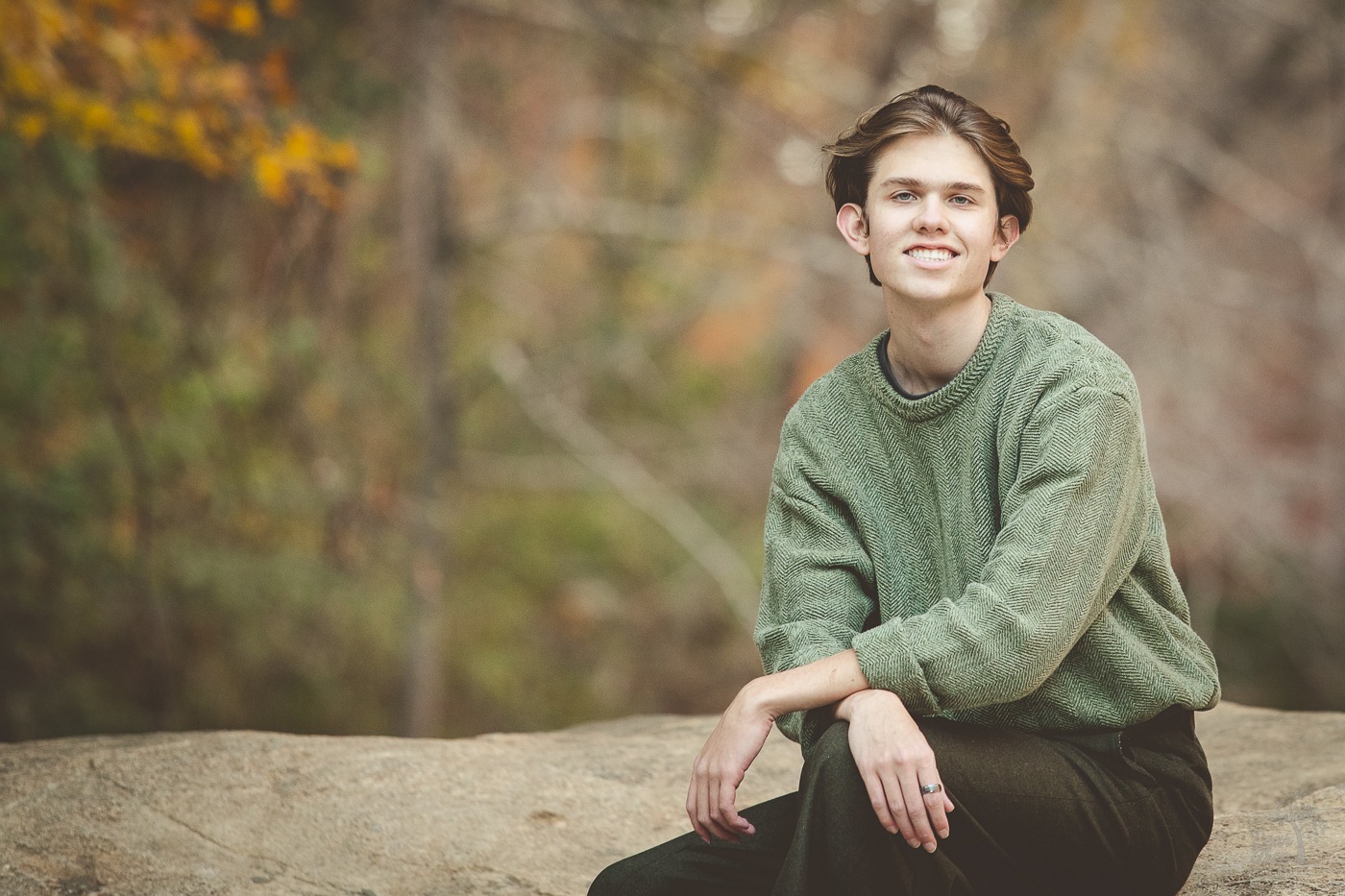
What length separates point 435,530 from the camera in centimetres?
627

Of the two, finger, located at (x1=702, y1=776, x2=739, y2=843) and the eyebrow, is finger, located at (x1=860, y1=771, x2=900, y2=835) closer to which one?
finger, located at (x1=702, y1=776, x2=739, y2=843)

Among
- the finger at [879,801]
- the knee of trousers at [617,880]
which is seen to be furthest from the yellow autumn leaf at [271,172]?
the finger at [879,801]

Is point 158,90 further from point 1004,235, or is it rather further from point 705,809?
point 705,809

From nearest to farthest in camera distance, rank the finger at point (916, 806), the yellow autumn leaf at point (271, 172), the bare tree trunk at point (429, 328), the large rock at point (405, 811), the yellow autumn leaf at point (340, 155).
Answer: the finger at point (916, 806), the large rock at point (405, 811), the yellow autumn leaf at point (271, 172), the yellow autumn leaf at point (340, 155), the bare tree trunk at point (429, 328)

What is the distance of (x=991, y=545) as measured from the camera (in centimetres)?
193

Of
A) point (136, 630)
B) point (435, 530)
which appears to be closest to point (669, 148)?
point (435, 530)

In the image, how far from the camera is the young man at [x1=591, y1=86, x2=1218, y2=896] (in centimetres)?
173

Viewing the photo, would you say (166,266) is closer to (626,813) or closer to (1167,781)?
(626,813)

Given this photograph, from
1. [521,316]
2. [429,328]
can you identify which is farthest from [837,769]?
[521,316]

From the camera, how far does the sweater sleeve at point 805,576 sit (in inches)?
Result: 78.2

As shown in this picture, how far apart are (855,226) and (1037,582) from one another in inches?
27.2

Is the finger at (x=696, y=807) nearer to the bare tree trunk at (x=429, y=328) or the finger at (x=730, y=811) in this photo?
the finger at (x=730, y=811)

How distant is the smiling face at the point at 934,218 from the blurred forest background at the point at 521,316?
3.14 meters

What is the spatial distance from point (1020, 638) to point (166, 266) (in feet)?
15.8
